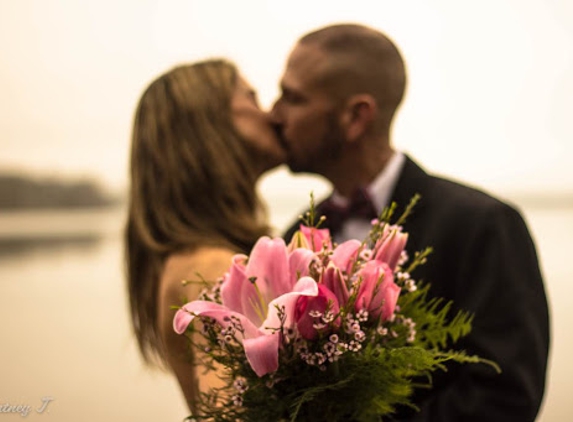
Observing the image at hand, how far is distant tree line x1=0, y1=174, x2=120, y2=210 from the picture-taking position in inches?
116

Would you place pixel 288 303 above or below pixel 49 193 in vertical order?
above

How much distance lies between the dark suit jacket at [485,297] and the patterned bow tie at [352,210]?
0.09 m

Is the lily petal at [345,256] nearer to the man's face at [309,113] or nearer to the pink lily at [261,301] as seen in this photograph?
the pink lily at [261,301]

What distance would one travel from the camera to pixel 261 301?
1.16 meters

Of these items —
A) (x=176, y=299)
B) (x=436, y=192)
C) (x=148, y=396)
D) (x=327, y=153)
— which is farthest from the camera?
(x=148, y=396)

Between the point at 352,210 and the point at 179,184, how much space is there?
0.39m

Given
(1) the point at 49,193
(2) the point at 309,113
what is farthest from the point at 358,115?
(1) the point at 49,193

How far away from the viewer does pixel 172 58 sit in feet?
9.77

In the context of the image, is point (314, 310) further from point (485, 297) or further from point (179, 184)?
point (179, 184)

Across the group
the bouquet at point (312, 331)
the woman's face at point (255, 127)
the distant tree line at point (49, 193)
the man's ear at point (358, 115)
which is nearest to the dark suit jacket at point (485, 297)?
the man's ear at point (358, 115)

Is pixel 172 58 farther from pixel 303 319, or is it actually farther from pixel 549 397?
→ pixel 303 319

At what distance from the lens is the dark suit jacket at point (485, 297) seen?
176 centimetres

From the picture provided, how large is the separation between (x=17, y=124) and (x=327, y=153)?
1.25 meters

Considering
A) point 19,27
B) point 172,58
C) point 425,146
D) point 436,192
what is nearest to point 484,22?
point 425,146
